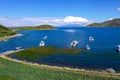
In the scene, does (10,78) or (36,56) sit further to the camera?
(36,56)

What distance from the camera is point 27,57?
87.1 meters

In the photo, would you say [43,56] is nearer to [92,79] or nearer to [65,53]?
[65,53]

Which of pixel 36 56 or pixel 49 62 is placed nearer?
pixel 49 62

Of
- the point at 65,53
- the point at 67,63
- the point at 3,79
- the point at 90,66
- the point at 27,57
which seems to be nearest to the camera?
the point at 3,79

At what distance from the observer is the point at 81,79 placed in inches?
1490

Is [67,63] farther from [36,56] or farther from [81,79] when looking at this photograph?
[81,79]

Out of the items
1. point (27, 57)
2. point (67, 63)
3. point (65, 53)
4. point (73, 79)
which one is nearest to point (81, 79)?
point (73, 79)

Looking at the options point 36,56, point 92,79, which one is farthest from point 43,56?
point 92,79

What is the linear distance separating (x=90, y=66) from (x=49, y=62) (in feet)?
42.9

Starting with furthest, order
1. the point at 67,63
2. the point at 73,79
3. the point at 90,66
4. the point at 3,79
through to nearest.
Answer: the point at 67,63
the point at 90,66
the point at 73,79
the point at 3,79

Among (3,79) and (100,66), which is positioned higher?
(3,79)

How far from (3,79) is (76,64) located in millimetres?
43115

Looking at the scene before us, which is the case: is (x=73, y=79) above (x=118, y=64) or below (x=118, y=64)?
above

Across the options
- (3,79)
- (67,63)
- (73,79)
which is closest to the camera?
(3,79)
